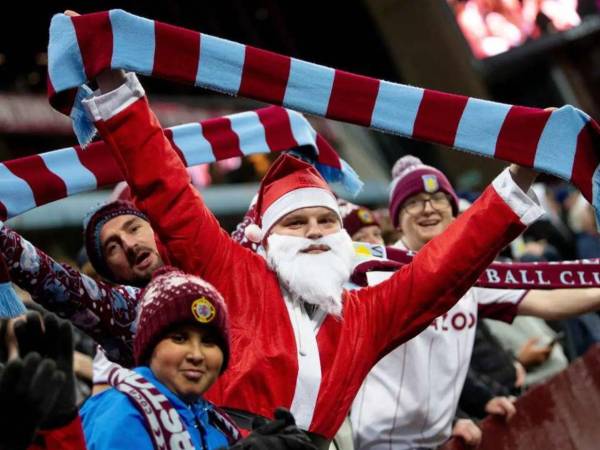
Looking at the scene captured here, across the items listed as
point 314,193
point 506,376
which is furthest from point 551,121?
point 506,376

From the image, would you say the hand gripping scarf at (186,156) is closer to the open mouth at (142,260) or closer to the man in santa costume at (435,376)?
the open mouth at (142,260)

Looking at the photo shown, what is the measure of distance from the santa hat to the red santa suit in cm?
17

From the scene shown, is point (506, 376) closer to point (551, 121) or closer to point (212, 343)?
point (551, 121)

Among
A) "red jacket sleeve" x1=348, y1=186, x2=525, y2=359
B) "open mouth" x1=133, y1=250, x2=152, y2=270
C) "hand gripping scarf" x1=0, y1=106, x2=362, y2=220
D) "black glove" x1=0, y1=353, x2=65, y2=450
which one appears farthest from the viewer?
"open mouth" x1=133, y1=250, x2=152, y2=270

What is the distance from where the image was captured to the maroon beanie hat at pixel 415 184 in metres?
4.71

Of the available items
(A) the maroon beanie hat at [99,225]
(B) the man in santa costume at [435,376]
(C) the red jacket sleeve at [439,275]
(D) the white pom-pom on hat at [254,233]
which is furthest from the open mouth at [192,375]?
(B) the man in santa costume at [435,376]

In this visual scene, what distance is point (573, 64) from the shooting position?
18.4 metres

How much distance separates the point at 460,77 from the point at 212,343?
15314 millimetres

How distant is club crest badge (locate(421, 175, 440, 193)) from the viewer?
4.71 meters

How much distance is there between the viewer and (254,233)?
151 inches

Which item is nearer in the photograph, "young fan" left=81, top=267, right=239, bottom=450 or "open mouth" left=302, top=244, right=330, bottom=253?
"young fan" left=81, top=267, right=239, bottom=450

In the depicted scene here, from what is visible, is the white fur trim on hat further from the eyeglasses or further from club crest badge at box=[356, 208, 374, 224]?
A: club crest badge at box=[356, 208, 374, 224]

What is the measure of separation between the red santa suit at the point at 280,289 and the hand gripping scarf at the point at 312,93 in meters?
0.09

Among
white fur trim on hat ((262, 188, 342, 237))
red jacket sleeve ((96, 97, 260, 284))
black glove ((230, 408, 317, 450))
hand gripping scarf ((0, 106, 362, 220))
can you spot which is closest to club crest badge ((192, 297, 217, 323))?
black glove ((230, 408, 317, 450))
